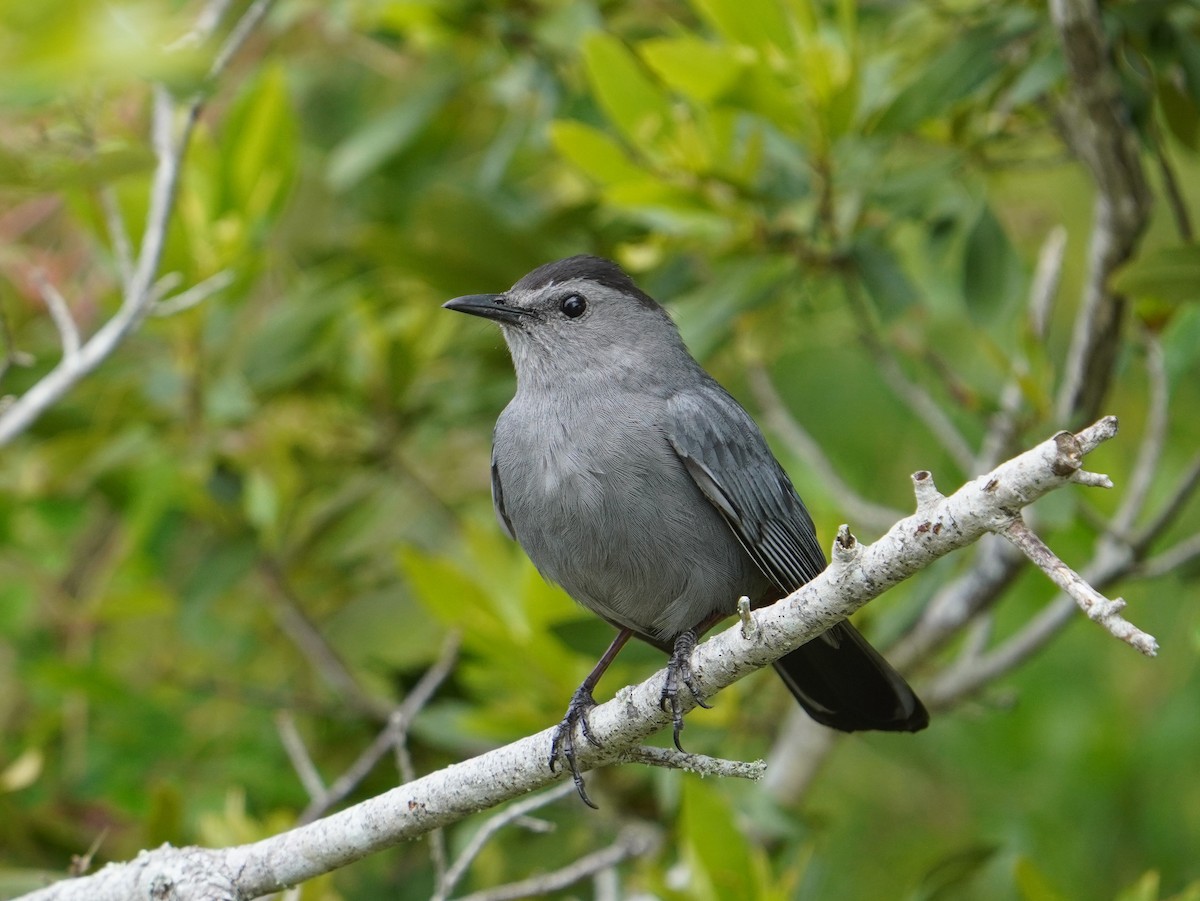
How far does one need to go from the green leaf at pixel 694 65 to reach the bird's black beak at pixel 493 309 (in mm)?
818

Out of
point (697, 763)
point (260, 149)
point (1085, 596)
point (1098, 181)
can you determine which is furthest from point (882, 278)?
point (1085, 596)

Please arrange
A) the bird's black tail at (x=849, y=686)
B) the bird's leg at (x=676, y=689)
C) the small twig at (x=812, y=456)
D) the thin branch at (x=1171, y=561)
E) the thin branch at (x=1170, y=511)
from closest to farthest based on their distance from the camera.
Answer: the bird's leg at (x=676, y=689), the bird's black tail at (x=849, y=686), the thin branch at (x=1170, y=511), the thin branch at (x=1171, y=561), the small twig at (x=812, y=456)

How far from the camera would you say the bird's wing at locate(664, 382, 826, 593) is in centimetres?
351

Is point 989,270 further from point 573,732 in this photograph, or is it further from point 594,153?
point 573,732

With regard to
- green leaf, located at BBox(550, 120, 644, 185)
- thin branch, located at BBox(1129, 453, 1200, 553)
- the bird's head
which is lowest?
thin branch, located at BBox(1129, 453, 1200, 553)

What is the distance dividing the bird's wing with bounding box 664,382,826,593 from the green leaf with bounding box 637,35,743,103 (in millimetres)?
828

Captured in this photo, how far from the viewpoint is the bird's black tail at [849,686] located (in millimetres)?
3484

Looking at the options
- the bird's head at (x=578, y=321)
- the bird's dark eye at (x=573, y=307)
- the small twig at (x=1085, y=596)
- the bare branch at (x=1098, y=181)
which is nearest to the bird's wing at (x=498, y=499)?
the bird's head at (x=578, y=321)

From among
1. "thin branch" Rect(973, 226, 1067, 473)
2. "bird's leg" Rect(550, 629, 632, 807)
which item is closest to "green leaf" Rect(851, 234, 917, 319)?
"thin branch" Rect(973, 226, 1067, 473)

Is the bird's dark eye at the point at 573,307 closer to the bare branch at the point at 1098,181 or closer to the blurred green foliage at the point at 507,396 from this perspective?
the blurred green foliage at the point at 507,396

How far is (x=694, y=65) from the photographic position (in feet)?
11.9

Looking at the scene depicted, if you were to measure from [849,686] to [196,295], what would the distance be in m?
2.15

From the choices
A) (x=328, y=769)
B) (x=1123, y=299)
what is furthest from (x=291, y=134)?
(x=1123, y=299)

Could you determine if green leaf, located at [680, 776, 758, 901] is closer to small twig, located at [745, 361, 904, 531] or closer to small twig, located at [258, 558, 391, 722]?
small twig, located at [745, 361, 904, 531]
